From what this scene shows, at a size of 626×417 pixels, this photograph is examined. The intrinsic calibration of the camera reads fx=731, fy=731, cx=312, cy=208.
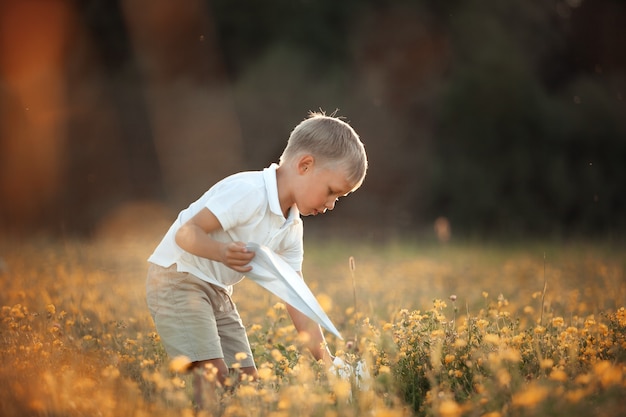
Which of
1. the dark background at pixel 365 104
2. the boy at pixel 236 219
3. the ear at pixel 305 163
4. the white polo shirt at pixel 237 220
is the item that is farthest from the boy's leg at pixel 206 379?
the dark background at pixel 365 104

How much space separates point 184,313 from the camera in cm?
372

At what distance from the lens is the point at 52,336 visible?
3.99m

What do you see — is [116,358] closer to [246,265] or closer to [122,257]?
[246,265]

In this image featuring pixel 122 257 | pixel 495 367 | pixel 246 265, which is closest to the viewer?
pixel 495 367

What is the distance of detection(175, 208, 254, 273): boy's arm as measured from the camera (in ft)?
11.2

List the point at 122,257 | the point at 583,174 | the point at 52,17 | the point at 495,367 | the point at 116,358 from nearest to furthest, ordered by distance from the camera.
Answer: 1. the point at 495,367
2. the point at 116,358
3. the point at 122,257
4. the point at 52,17
5. the point at 583,174

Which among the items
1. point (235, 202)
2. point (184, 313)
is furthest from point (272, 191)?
→ point (184, 313)

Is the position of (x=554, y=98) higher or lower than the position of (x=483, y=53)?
lower

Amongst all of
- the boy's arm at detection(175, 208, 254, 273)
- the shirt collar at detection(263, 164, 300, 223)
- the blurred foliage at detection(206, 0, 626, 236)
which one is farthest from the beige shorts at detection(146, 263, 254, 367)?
the blurred foliage at detection(206, 0, 626, 236)

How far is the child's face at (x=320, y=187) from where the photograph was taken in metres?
3.73

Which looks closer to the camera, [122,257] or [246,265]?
[246,265]

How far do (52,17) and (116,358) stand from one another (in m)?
14.4

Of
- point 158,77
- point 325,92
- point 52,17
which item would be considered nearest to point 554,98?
point 325,92

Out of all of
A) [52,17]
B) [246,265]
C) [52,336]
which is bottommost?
[52,336]
